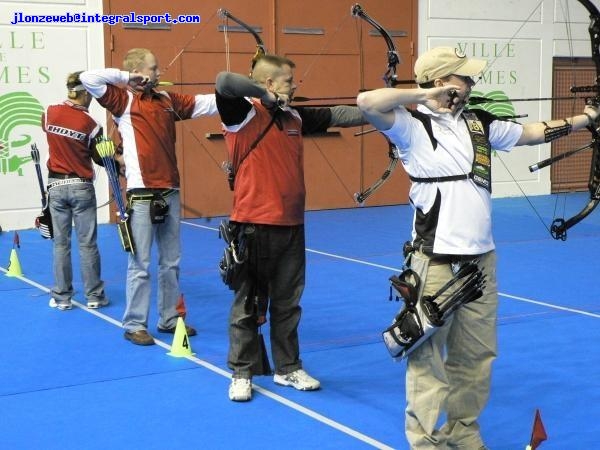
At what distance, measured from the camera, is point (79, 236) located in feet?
23.0

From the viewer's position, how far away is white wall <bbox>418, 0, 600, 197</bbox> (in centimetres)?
1462

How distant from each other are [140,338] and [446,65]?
3.03 metres

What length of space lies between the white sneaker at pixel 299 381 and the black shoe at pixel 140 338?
3.85ft

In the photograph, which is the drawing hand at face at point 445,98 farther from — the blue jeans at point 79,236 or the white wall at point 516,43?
the white wall at point 516,43

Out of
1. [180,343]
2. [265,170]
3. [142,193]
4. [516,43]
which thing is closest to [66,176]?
[142,193]

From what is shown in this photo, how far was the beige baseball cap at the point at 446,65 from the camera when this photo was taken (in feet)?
11.7

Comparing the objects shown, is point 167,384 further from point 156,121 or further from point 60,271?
point 60,271

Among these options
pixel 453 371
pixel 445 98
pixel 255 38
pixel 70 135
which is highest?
pixel 255 38

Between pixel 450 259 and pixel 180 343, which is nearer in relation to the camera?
pixel 450 259

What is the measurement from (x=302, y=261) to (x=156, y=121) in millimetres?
1561

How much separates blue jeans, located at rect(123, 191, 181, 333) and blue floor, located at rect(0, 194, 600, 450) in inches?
7.2

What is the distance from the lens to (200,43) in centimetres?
1260

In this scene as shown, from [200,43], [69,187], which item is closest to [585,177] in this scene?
[200,43]

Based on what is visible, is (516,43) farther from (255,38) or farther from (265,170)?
(265,170)
